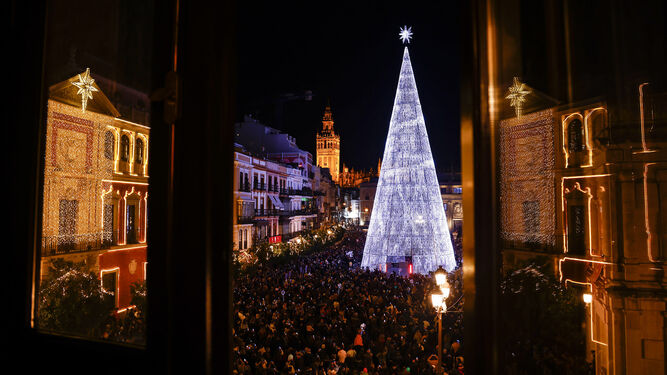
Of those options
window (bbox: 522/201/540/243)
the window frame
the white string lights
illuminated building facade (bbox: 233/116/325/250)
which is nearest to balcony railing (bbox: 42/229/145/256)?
the window frame

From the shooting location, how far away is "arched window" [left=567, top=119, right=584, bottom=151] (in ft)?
6.72

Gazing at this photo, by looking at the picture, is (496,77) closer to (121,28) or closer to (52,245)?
(121,28)

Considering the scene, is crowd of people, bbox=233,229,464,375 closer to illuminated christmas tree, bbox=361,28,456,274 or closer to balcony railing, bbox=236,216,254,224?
illuminated christmas tree, bbox=361,28,456,274

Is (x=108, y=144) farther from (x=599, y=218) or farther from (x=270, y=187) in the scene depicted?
(x=270, y=187)

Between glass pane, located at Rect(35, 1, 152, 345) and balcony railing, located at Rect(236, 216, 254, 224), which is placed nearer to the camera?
glass pane, located at Rect(35, 1, 152, 345)

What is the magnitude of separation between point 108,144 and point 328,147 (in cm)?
9577

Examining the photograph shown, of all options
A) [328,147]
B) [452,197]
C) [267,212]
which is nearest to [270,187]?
[267,212]

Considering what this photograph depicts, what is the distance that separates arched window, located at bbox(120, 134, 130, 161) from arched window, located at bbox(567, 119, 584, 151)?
2430 millimetres

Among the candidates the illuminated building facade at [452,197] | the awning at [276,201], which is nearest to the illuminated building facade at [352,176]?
the illuminated building facade at [452,197]

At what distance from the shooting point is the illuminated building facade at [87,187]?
2166 millimetres

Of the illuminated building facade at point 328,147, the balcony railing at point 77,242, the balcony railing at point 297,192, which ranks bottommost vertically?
the balcony railing at point 77,242

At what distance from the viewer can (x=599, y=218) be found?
198 centimetres

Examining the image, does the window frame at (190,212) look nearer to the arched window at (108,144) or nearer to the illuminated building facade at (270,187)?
the arched window at (108,144)

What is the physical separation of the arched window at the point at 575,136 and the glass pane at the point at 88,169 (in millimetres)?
2404
